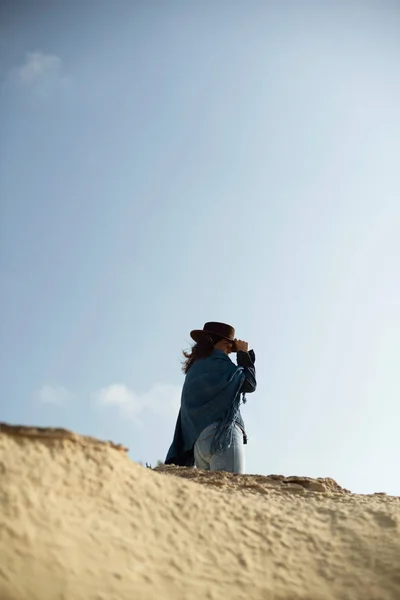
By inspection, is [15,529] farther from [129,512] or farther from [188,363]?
[188,363]

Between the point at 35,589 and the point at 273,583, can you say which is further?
the point at 273,583

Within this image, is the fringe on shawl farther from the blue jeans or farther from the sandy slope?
the sandy slope

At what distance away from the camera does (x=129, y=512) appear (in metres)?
2.02

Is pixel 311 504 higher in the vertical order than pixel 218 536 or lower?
higher

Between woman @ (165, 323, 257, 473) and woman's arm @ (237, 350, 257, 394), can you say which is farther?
woman's arm @ (237, 350, 257, 394)

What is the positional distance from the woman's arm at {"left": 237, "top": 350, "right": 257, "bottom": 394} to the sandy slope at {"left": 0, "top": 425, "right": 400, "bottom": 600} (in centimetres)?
280

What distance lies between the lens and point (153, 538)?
197 cm

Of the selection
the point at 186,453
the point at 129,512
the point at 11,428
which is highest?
the point at 186,453

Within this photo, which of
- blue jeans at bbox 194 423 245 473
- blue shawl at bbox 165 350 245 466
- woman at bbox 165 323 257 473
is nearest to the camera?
blue jeans at bbox 194 423 245 473

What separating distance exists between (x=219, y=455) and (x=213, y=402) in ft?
Result: 1.98

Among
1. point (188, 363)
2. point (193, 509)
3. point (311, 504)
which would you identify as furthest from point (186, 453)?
point (193, 509)

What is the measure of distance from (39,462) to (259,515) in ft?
2.81

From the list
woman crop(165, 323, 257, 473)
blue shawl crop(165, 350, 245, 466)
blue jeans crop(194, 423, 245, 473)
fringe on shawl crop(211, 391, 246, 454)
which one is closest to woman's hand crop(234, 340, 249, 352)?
woman crop(165, 323, 257, 473)

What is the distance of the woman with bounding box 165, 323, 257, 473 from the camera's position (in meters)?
4.72
